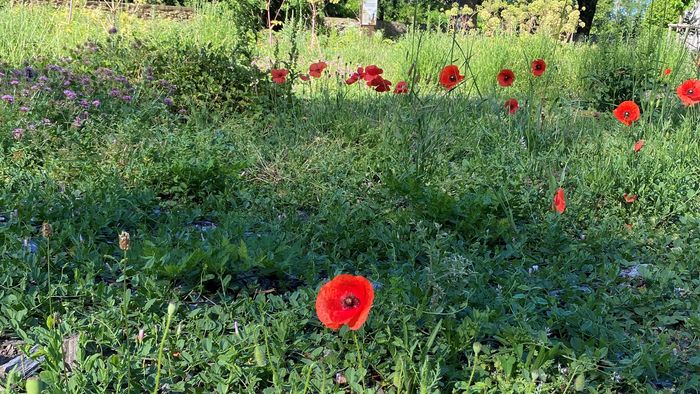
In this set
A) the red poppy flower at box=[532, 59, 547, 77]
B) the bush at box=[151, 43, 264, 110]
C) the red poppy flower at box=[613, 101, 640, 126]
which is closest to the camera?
the red poppy flower at box=[613, 101, 640, 126]

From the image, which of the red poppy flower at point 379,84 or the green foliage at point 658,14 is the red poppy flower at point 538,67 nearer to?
the green foliage at point 658,14

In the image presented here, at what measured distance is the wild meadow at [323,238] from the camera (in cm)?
151

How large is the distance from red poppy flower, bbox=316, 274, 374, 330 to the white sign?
12673 millimetres

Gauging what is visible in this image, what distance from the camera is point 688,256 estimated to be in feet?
7.59

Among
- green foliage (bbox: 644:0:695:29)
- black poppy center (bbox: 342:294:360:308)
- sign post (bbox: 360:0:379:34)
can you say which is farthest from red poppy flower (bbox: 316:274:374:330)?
sign post (bbox: 360:0:379:34)

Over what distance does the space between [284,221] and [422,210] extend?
22.5 inches

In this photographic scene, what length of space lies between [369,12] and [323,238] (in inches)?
464

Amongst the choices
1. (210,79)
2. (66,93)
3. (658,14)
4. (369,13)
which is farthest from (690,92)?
(369,13)

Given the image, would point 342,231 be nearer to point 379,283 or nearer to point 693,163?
point 379,283

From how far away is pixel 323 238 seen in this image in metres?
2.40

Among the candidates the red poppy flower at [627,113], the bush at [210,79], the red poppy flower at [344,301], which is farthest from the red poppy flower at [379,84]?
the red poppy flower at [344,301]

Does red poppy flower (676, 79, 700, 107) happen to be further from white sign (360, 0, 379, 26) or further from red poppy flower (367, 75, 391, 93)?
white sign (360, 0, 379, 26)

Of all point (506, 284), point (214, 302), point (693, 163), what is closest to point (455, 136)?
point (693, 163)

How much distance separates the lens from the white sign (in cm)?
1330
